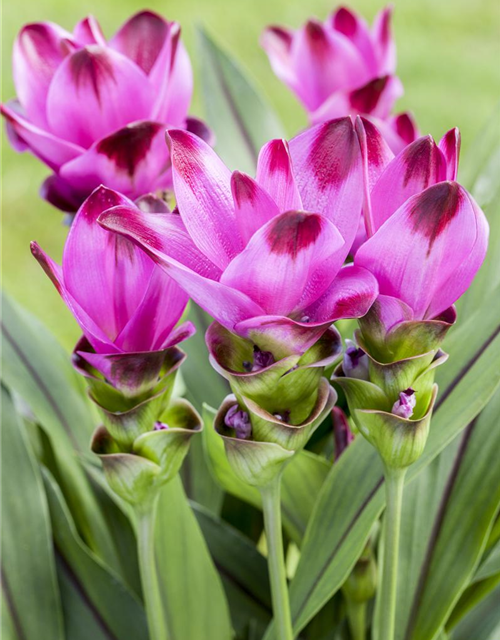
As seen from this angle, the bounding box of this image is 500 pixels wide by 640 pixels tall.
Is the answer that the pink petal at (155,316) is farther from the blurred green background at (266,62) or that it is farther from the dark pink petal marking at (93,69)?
the blurred green background at (266,62)

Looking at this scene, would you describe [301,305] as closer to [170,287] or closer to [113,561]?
[170,287]

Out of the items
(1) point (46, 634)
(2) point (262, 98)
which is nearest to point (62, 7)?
(2) point (262, 98)

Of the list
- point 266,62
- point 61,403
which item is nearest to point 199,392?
point 61,403

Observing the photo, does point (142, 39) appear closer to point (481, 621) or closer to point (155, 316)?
point (155, 316)

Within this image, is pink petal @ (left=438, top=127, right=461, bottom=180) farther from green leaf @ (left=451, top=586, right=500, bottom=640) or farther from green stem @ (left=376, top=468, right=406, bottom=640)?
green leaf @ (left=451, top=586, right=500, bottom=640)

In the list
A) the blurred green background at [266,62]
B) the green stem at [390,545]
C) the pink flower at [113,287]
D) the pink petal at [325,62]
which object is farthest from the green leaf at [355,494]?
the blurred green background at [266,62]

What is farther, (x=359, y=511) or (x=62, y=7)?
(x=62, y=7)

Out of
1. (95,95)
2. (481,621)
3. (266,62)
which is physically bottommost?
(481,621)
